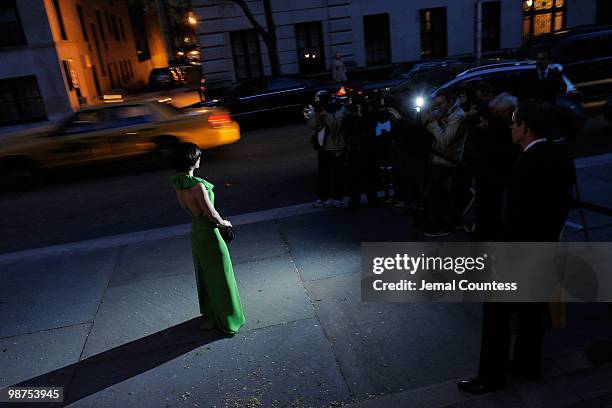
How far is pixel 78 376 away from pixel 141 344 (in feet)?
1.77

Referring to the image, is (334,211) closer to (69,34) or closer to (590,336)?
(590,336)

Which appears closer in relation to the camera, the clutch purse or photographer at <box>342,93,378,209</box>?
the clutch purse

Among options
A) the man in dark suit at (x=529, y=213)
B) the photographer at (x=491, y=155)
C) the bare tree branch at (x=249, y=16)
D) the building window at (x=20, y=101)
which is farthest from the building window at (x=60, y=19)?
the man in dark suit at (x=529, y=213)

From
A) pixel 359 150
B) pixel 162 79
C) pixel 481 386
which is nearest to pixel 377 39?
pixel 162 79

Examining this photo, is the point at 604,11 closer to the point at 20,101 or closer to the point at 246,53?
the point at 246,53

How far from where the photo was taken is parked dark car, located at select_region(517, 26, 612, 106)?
450 inches

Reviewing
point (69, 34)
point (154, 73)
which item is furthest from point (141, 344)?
point (154, 73)

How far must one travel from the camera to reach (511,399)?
3016 mm

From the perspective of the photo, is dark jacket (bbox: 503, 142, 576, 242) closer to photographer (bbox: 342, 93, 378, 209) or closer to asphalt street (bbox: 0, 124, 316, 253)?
photographer (bbox: 342, 93, 378, 209)

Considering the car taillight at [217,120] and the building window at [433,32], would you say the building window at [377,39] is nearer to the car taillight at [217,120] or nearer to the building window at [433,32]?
the building window at [433,32]

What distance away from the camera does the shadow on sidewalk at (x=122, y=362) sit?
3588 millimetres

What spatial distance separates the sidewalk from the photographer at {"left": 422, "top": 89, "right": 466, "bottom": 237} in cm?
30

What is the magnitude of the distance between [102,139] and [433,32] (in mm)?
18096

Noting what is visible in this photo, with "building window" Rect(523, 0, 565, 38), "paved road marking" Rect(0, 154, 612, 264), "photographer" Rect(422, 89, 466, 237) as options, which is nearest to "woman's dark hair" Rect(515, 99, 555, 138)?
"photographer" Rect(422, 89, 466, 237)
